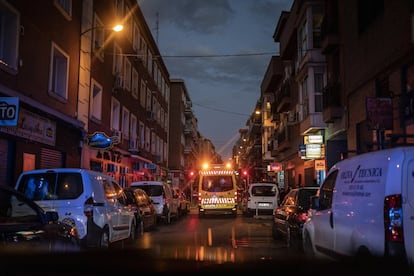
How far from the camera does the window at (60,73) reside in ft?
60.1

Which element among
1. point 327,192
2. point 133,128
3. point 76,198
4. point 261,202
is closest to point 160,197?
point 261,202

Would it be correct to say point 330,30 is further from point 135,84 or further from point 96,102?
point 135,84

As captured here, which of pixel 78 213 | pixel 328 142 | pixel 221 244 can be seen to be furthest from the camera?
pixel 328 142

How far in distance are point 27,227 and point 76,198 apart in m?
3.46

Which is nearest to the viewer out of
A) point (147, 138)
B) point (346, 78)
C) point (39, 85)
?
point (39, 85)

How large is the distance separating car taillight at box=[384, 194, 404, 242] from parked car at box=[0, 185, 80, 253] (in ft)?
14.1

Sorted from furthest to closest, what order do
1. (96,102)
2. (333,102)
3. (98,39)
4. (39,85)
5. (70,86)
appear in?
1. (96,102)
2. (98,39)
3. (333,102)
4. (70,86)
5. (39,85)

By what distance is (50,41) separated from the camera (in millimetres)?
17266

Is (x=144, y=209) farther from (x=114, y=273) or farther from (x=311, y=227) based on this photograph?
(x=114, y=273)

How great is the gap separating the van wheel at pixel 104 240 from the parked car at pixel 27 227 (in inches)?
105

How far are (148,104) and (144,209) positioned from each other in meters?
23.5

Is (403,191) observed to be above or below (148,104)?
below

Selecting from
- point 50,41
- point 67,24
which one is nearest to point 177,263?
point 50,41

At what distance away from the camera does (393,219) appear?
5.89 m
